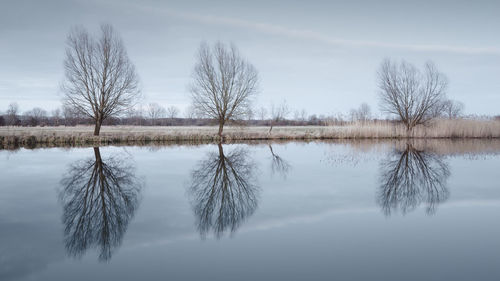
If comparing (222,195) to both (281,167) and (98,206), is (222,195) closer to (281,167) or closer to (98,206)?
(98,206)

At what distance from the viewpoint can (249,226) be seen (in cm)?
567

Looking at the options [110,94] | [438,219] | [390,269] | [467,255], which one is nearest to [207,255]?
[390,269]

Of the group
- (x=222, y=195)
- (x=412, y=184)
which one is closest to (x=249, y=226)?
(x=222, y=195)

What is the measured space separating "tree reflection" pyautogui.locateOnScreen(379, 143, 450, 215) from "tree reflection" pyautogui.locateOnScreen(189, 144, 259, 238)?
2930 mm

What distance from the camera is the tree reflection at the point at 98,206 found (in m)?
4.96

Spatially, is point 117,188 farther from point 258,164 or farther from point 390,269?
point 390,269

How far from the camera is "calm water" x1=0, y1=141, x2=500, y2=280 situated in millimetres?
4113

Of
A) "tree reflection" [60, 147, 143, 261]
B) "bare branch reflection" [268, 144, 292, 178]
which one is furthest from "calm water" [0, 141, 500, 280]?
"bare branch reflection" [268, 144, 292, 178]

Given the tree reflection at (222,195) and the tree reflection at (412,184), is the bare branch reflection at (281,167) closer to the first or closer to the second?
the tree reflection at (222,195)

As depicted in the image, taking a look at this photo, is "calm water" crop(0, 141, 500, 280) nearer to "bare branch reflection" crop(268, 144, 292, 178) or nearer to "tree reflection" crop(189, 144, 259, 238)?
"tree reflection" crop(189, 144, 259, 238)

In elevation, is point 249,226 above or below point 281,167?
below

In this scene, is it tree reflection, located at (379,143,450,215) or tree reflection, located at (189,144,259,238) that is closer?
tree reflection, located at (189,144,259,238)

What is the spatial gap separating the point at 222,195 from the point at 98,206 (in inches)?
104

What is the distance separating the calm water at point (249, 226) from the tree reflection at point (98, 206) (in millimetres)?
31
